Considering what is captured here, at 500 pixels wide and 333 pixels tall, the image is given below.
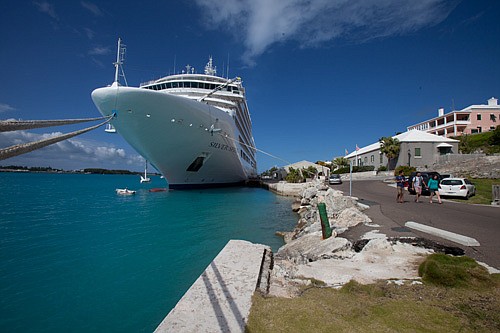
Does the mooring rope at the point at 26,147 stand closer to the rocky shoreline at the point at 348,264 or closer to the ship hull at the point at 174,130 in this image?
the rocky shoreline at the point at 348,264

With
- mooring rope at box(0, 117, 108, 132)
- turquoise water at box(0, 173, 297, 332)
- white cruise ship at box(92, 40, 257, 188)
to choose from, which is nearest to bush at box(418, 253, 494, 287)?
turquoise water at box(0, 173, 297, 332)

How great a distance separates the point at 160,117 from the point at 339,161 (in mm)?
44643

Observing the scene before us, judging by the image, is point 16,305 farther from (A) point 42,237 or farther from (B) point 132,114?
(B) point 132,114

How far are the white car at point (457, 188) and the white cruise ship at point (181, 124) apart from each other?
15398 millimetres

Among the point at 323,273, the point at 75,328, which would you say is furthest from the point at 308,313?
the point at 75,328

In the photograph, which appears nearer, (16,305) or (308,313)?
(308,313)

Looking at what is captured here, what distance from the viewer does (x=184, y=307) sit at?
2762mm

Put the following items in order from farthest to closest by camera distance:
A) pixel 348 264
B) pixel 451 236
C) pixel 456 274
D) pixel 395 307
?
1. pixel 451 236
2. pixel 348 264
3. pixel 456 274
4. pixel 395 307

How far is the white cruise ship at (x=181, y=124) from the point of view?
20.9m

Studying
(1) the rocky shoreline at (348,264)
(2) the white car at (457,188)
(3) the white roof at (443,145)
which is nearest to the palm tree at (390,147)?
(3) the white roof at (443,145)

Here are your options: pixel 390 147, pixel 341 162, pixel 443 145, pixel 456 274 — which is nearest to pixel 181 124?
pixel 456 274

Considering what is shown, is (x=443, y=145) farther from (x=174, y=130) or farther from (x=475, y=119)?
(x=174, y=130)

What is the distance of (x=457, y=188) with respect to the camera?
50.2 feet

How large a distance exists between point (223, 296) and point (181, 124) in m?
22.4
